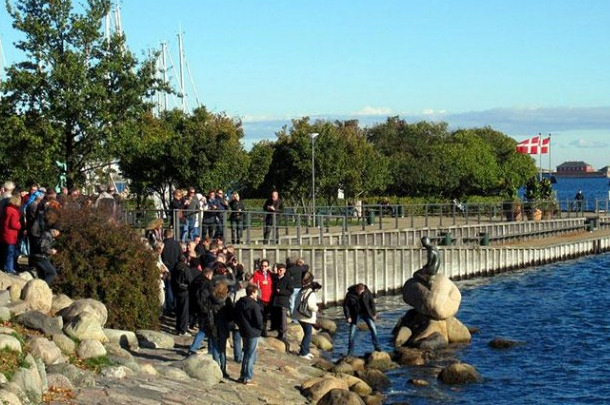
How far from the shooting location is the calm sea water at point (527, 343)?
85.0 feet

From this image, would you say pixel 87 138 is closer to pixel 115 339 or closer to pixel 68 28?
pixel 68 28

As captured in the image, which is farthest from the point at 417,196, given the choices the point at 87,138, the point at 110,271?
the point at 110,271

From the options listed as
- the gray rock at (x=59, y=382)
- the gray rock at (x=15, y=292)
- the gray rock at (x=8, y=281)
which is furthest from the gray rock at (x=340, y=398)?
the gray rock at (x=8, y=281)

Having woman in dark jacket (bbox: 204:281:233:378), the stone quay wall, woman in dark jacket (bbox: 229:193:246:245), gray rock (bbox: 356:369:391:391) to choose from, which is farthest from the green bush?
woman in dark jacket (bbox: 229:193:246:245)

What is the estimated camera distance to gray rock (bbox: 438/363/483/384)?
26.3 meters

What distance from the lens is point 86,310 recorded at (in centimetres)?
2205

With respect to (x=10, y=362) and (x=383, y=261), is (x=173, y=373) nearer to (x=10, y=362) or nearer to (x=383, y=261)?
(x=10, y=362)

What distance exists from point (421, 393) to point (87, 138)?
16.7m

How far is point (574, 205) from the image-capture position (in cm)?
7694

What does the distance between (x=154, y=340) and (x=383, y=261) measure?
2302cm

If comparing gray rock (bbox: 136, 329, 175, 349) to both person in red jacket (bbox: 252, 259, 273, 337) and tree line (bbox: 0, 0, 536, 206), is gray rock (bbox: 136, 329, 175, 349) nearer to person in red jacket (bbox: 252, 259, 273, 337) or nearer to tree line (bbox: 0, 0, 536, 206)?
person in red jacket (bbox: 252, 259, 273, 337)

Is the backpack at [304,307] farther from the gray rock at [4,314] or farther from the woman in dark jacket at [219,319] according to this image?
the gray rock at [4,314]

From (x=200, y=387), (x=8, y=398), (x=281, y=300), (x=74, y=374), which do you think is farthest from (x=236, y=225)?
(x=8, y=398)

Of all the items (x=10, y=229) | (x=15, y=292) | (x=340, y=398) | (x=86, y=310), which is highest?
(x=10, y=229)
